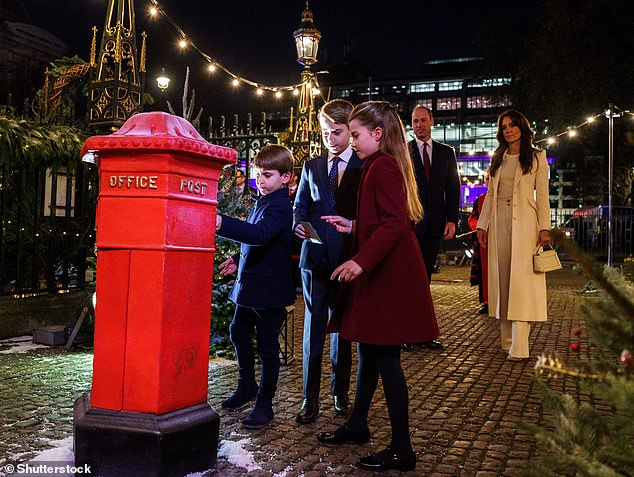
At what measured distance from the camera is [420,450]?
3.33 metres

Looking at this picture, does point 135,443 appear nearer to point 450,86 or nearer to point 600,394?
point 600,394

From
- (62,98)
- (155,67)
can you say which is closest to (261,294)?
(62,98)

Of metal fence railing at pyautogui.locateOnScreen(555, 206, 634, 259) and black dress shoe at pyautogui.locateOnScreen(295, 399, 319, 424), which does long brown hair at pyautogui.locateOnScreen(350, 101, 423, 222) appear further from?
metal fence railing at pyautogui.locateOnScreen(555, 206, 634, 259)

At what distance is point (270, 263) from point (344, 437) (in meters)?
1.12

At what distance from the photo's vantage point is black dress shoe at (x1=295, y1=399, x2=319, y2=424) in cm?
377

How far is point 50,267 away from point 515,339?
198 inches

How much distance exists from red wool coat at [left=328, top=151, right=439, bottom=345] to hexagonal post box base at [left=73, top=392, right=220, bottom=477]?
912mm

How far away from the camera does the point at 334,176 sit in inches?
160

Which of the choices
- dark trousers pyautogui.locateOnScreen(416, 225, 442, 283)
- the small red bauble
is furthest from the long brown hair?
dark trousers pyautogui.locateOnScreen(416, 225, 442, 283)

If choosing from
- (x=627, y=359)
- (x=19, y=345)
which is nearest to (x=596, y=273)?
(x=627, y=359)

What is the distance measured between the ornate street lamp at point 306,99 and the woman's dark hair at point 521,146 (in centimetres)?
487

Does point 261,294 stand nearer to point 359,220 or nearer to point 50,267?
point 359,220

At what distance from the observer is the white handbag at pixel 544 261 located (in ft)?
18.5

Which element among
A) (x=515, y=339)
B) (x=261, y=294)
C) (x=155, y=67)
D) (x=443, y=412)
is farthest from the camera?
(x=155, y=67)
